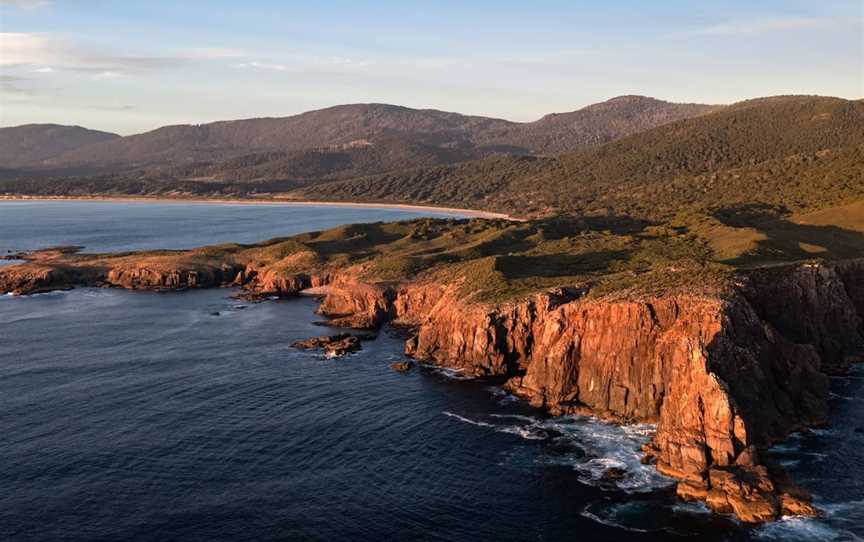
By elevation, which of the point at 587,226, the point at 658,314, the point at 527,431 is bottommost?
the point at 527,431

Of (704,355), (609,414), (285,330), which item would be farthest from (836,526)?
(285,330)

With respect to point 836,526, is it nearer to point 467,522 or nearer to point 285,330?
point 467,522

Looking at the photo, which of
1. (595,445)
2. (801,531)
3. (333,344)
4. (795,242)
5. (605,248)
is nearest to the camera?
(801,531)

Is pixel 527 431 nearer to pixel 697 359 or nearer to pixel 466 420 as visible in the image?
pixel 466 420

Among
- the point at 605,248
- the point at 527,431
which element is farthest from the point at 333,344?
the point at 605,248

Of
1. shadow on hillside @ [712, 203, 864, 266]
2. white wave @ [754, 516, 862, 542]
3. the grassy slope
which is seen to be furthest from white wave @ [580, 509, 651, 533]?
shadow on hillside @ [712, 203, 864, 266]

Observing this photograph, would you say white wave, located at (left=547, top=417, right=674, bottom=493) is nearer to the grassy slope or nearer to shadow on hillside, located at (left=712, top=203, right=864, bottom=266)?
the grassy slope
